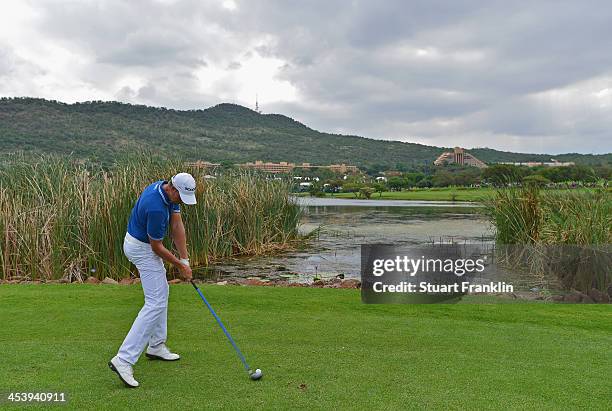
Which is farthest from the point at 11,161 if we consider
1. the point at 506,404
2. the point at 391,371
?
the point at 506,404

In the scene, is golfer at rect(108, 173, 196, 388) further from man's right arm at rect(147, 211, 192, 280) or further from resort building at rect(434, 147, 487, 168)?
resort building at rect(434, 147, 487, 168)

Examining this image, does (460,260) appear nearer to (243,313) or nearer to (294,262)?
(294,262)

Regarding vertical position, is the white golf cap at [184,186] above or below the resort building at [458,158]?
below

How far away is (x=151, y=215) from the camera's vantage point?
4633mm

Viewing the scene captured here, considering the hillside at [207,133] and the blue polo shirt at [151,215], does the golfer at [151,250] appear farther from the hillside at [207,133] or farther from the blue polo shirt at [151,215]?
the hillside at [207,133]

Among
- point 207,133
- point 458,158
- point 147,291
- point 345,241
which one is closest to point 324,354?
point 147,291

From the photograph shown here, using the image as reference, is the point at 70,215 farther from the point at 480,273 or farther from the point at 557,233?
the point at 557,233

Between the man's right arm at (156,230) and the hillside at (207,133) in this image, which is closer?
the man's right arm at (156,230)

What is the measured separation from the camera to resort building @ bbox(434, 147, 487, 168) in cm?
7481

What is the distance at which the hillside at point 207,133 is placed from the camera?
59544 millimetres

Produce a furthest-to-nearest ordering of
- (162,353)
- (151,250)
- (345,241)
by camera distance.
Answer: (345,241)
(162,353)
(151,250)

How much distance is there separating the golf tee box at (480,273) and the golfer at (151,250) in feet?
12.5

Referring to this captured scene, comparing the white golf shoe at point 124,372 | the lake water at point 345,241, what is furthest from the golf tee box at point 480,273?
the white golf shoe at point 124,372

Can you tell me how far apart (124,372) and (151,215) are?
1.19m
